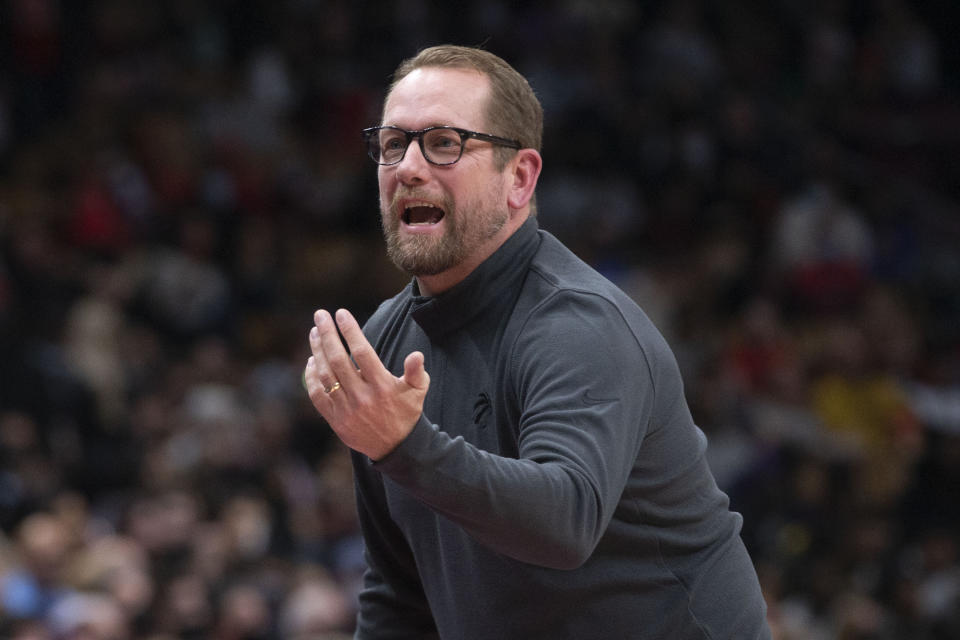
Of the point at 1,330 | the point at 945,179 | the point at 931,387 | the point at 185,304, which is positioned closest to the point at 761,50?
the point at 945,179

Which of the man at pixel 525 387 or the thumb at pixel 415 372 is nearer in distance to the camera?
the thumb at pixel 415 372

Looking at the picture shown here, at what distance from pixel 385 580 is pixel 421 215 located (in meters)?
0.87

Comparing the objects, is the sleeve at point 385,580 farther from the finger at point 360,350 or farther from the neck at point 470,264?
the finger at point 360,350

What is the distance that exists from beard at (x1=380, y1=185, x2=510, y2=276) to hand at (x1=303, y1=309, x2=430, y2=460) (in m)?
0.49

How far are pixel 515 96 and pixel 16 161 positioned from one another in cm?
682

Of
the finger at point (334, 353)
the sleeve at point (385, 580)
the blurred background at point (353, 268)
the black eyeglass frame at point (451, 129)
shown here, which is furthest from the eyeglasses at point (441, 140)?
the blurred background at point (353, 268)

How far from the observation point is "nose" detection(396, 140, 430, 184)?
243 centimetres

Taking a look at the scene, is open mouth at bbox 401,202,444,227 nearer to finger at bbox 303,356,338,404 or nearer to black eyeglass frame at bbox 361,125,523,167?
black eyeglass frame at bbox 361,125,523,167

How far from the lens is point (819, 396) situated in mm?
9141

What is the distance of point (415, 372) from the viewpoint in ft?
6.55

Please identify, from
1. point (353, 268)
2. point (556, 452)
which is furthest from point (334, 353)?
point (353, 268)

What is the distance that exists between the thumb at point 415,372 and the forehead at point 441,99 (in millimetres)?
606

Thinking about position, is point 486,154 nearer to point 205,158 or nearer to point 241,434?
point 241,434

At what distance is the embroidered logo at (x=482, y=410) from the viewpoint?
Result: 2.46 meters
